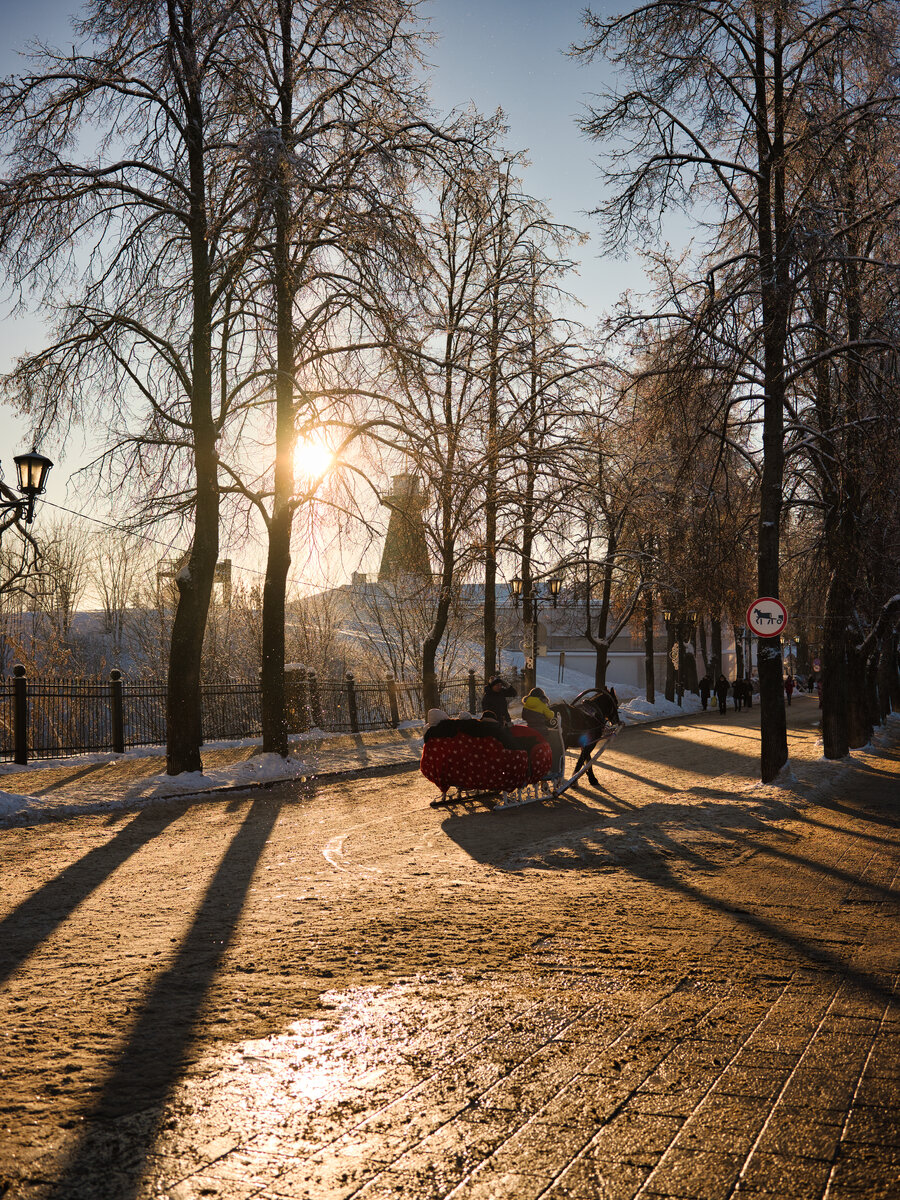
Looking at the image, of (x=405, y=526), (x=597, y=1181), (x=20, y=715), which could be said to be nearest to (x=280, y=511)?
(x=405, y=526)

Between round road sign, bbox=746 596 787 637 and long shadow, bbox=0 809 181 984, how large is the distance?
27.4ft

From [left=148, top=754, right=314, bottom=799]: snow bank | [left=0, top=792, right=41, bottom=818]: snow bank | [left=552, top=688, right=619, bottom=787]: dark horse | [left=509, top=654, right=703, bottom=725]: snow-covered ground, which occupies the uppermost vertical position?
[left=552, top=688, right=619, bottom=787]: dark horse

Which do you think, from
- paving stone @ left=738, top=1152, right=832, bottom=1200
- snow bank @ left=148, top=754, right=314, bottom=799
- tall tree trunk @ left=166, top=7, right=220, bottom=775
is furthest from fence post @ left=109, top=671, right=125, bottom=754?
paving stone @ left=738, top=1152, right=832, bottom=1200

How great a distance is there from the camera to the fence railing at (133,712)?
19812 millimetres

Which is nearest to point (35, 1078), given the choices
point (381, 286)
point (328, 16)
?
point (381, 286)

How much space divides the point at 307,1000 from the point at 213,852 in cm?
536

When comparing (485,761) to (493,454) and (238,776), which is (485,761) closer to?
(238,776)

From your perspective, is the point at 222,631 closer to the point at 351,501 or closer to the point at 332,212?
the point at 351,501

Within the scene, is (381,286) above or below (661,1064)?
above

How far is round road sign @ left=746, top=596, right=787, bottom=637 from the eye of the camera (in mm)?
13961

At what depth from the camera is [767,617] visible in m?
14.1

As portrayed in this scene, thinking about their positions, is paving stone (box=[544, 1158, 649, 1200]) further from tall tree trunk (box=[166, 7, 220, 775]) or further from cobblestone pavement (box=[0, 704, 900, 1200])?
tall tree trunk (box=[166, 7, 220, 775])

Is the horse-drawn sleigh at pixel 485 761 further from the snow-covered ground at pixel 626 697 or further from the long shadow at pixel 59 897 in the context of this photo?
the snow-covered ground at pixel 626 697

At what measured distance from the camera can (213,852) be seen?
10.1 metres
